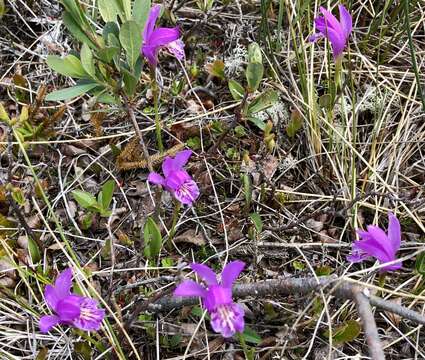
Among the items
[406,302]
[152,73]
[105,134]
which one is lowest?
[406,302]

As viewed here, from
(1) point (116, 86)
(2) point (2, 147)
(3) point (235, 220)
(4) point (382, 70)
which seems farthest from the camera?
(4) point (382, 70)

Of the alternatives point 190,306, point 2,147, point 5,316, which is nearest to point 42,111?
point 2,147

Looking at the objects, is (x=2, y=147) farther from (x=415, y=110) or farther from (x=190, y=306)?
(x=415, y=110)

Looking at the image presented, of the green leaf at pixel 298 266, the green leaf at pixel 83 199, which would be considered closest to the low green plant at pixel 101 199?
the green leaf at pixel 83 199

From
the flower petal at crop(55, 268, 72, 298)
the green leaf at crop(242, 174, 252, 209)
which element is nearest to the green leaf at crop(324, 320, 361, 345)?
the green leaf at crop(242, 174, 252, 209)

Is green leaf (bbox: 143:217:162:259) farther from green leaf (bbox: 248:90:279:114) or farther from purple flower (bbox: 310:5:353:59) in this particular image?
purple flower (bbox: 310:5:353:59)

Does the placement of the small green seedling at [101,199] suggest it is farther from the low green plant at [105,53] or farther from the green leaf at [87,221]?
the low green plant at [105,53]

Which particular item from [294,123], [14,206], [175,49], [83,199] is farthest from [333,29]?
[14,206]

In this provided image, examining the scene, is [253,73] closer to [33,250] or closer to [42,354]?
[33,250]
